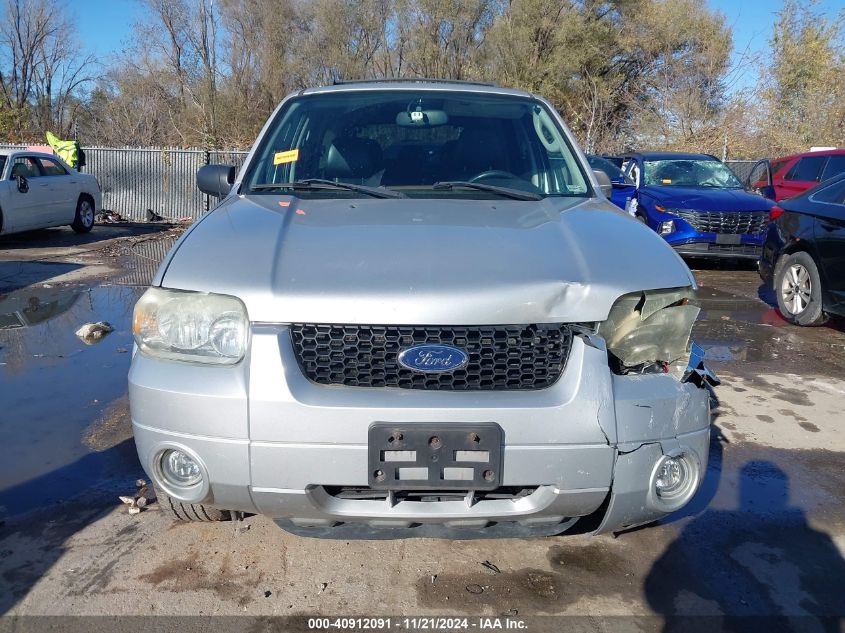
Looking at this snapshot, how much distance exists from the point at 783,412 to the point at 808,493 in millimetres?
1269

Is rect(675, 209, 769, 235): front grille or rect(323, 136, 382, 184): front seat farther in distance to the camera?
rect(675, 209, 769, 235): front grille

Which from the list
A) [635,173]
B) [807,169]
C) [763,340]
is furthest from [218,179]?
[807,169]

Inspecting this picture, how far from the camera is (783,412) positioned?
4668 millimetres

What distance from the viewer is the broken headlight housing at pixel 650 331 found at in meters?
2.33

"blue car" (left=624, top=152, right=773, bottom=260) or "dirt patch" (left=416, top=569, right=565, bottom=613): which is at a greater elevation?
"blue car" (left=624, top=152, right=773, bottom=260)

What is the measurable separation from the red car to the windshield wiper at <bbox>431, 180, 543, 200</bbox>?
983cm

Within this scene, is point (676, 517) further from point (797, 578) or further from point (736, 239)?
point (736, 239)

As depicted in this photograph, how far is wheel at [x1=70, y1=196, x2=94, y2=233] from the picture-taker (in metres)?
14.0

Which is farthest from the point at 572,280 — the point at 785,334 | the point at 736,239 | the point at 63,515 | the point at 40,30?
the point at 40,30

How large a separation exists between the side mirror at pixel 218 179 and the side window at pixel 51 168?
11154 mm

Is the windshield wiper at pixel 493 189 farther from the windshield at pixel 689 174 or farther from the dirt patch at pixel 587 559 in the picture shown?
the windshield at pixel 689 174

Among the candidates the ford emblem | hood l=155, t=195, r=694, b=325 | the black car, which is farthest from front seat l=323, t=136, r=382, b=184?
the black car

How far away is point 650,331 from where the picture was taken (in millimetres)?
2379

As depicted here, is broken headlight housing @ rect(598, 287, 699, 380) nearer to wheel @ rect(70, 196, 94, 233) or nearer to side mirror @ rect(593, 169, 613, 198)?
side mirror @ rect(593, 169, 613, 198)
